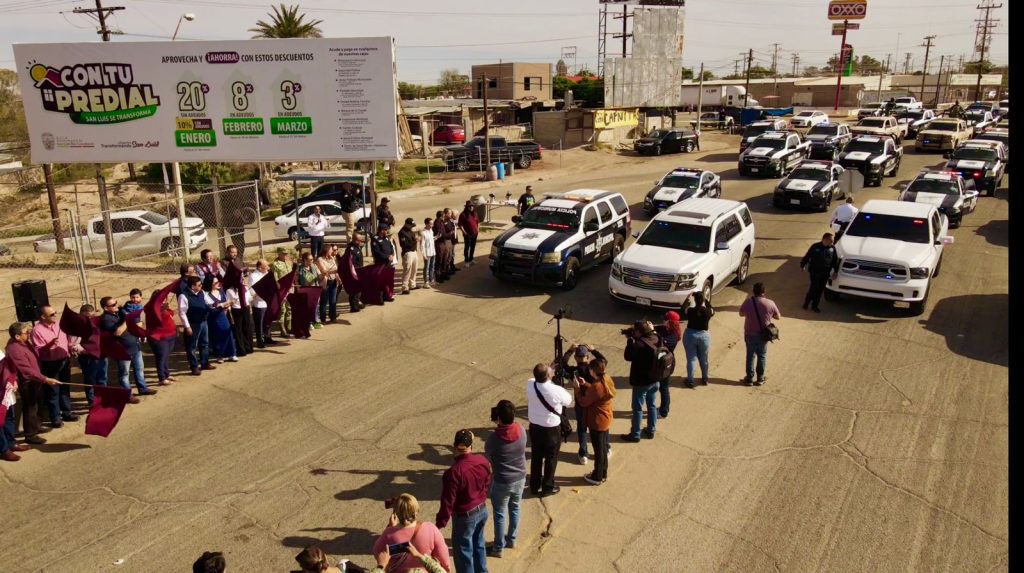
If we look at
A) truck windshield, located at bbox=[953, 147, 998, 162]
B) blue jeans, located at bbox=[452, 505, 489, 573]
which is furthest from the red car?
blue jeans, located at bbox=[452, 505, 489, 573]

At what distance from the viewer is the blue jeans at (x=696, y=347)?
33.4 feet

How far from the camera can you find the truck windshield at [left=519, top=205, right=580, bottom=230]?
15941 millimetres

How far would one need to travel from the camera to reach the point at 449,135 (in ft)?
162

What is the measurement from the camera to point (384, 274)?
14.7 m

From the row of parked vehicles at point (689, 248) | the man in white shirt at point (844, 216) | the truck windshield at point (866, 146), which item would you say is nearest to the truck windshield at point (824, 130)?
the truck windshield at point (866, 146)

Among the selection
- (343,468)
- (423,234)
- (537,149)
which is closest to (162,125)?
(423,234)

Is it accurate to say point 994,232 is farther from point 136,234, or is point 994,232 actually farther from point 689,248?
point 136,234

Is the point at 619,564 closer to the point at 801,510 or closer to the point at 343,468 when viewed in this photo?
the point at 801,510

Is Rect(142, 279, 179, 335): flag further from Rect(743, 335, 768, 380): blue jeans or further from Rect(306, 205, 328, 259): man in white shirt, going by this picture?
Rect(743, 335, 768, 380): blue jeans

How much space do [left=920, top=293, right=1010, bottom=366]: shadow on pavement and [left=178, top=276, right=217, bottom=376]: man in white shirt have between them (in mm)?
12063

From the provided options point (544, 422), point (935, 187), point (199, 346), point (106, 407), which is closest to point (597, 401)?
point (544, 422)

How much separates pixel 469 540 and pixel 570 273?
969 cm

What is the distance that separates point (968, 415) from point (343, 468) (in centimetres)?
815
